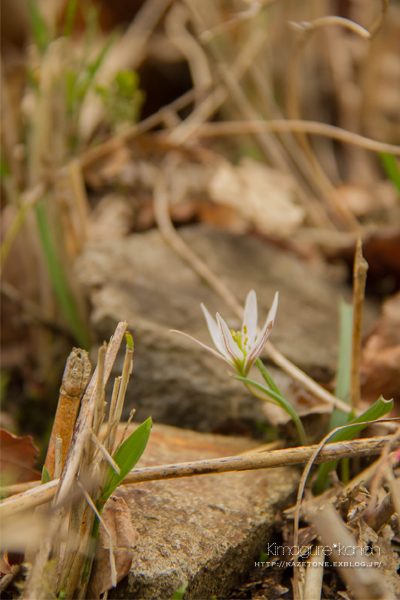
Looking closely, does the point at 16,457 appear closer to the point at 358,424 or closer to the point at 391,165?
the point at 358,424

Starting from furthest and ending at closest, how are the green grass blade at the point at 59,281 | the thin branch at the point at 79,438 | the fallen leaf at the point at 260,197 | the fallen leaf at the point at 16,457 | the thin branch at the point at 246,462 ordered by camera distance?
the fallen leaf at the point at 260,197, the green grass blade at the point at 59,281, the fallen leaf at the point at 16,457, the thin branch at the point at 246,462, the thin branch at the point at 79,438

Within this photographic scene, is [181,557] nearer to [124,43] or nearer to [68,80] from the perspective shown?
[68,80]

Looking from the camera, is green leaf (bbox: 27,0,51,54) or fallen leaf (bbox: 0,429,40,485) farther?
green leaf (bbox: 27,0,51,54)

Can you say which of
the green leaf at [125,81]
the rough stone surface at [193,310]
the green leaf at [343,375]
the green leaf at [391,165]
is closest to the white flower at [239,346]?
the green leaf at [343,375]

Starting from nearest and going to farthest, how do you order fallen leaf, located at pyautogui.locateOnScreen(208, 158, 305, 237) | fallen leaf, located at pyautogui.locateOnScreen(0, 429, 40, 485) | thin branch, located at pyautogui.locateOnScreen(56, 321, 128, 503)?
thin branch, located at pyautogui.locateOnScreen(56, 321, 128, 503), fallen leaf, located at pyautogui.locateOnScreen(0, 429, 40, 485), fallen leaf, located at pyautogui.locateOnScreen(208, 158, 305, 237)

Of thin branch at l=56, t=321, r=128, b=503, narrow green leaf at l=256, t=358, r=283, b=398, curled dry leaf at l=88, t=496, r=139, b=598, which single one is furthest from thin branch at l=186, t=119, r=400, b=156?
curled dry leaf at l=88, t=496, r=139, b=598

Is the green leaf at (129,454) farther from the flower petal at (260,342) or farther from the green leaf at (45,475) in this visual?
the flower petal at (260,342)

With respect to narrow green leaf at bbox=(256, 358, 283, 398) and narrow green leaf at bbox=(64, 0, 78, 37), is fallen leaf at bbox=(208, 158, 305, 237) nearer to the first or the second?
narrow green leaf at bbox=(64, 0, 78, 37)

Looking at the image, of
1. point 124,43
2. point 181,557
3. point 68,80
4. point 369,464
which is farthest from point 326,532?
point 124,43
